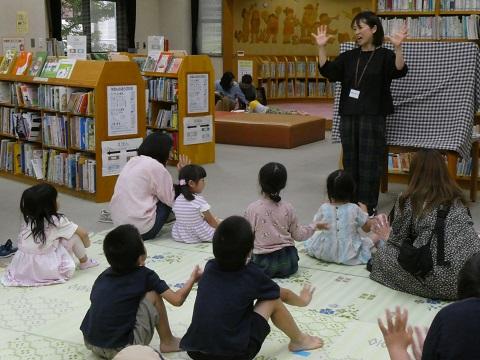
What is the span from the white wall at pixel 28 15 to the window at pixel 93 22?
2.76 m

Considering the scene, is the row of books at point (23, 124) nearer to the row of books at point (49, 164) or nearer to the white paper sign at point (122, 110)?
the row of books at point (49, 164)

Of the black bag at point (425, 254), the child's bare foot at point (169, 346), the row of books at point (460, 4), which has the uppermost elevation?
the row of books at point (460, 4)

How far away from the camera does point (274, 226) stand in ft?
13.5

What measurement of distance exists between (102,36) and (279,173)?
10.9 meters

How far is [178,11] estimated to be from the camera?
1493 cm

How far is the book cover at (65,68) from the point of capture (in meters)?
6.62

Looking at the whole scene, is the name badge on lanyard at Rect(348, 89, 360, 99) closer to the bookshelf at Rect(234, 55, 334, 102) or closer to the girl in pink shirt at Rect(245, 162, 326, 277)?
the girl in pink shirt at Rect(245, 162, 326, 277)

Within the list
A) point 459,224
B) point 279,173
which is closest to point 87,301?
point 279,173

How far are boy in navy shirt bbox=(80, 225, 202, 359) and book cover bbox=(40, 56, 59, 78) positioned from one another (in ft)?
13.9

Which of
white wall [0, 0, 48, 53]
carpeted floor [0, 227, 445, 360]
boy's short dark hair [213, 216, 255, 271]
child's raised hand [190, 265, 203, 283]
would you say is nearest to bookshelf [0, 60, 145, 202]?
carpeted floor [0, 227, 445, 360]

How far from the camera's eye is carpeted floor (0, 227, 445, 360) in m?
3.21

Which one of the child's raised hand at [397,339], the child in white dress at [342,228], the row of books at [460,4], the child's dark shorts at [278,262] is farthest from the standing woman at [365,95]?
the child's raised hand at [397,339]

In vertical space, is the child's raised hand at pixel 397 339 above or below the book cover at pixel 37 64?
below

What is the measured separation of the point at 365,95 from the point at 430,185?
6.52 ft
